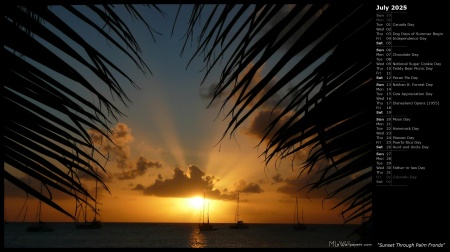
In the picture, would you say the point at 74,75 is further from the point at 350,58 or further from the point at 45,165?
the point at 350,58

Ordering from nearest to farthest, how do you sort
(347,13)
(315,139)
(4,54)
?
(347,13), (4,54), (315,139)

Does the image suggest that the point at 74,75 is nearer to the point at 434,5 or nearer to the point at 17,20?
the point at 17,20

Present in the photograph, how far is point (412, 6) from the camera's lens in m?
1.12

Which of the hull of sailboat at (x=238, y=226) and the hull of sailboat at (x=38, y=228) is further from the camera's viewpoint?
the hull of sailboat at (x=238, y=226)

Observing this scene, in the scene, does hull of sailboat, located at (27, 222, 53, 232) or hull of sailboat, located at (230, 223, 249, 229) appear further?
hull of sailboat, located at (230, 223, 249, 229)

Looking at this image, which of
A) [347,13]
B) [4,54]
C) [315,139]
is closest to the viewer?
[347,13]

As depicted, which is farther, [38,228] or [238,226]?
[238,226]

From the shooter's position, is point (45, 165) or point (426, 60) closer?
point (426, 60)

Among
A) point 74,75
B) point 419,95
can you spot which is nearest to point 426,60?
point 419,95

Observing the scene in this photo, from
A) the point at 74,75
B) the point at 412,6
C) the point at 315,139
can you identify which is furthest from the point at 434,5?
the point at 74,75

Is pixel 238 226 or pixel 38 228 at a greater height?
pixel 238 226
